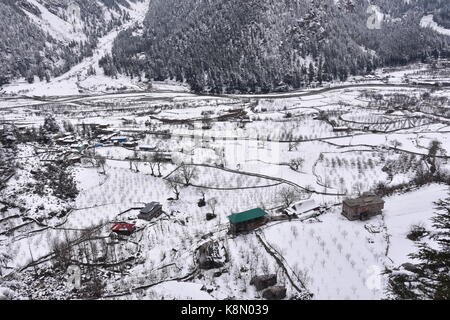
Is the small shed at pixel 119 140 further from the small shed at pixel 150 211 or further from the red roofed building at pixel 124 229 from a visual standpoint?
the red roofed building at pixel 124 229

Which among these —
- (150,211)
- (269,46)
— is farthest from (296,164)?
(269,46)

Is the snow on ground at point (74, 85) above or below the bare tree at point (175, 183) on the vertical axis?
above

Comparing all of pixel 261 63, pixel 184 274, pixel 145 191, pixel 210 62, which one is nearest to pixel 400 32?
pixel 261 63

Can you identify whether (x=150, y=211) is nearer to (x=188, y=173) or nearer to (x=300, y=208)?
(x=188, y=173)

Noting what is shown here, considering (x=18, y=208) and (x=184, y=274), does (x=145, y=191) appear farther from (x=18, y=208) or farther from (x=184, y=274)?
(x=184, y=274)

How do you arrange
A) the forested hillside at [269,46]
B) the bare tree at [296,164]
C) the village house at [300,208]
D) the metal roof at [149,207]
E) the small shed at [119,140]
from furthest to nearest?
the forested hillside at [269,46] < the small shed at [119,140] < the bare tree at [296,164] < the metal roof at [149,207] < the village house at [300,208]

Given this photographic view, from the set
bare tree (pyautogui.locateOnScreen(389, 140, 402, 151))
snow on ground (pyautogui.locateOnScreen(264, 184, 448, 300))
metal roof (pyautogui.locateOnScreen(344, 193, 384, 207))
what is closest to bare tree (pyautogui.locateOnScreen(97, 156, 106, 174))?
snow on ground (pyautogui.locateOnScreen(264, 184, 448, 300))

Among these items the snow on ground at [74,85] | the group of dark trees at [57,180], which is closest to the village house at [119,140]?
the group of dark trees at [57,180]

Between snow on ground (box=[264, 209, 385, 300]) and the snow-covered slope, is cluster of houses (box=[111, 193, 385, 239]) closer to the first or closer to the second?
snow on ground (box=[264, 209, 385, 300])
